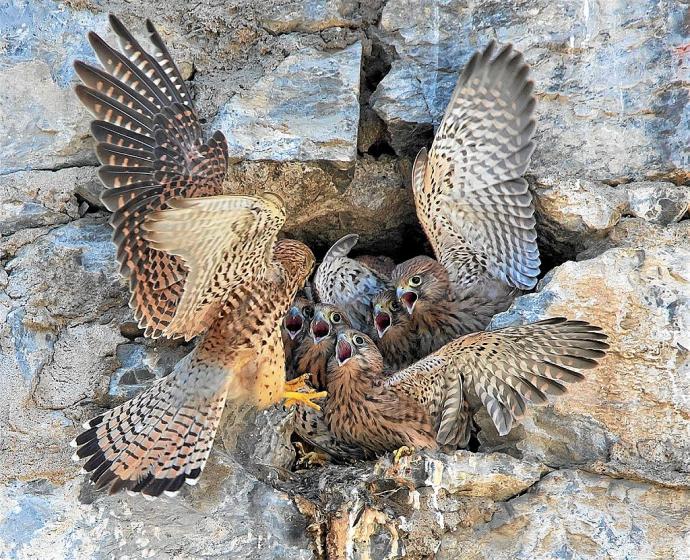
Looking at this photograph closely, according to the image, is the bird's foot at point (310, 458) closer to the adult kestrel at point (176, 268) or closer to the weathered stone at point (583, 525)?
the adult kestrel at point (176, 268)

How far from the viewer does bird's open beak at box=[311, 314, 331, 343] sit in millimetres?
4270

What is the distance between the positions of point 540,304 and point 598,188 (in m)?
0.57

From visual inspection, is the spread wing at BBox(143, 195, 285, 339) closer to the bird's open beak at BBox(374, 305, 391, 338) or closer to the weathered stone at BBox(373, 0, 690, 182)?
the bird's open beak at BBox(374, 305, 391, 338)

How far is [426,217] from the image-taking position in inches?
166

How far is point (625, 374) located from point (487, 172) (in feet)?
3.43

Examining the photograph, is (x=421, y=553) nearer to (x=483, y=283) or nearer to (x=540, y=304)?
(x=540, y=304)

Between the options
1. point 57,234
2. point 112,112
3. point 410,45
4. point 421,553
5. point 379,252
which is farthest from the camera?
point 379,252

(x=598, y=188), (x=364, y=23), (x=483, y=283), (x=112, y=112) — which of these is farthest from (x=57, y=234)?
(x=598, y=188)

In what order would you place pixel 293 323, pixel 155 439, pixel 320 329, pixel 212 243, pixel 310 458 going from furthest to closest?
pixel 293 323, pixel 320 329, pixel 310 458, pixel 155 439, pixel 212 243

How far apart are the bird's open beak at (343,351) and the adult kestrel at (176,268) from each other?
26 centimetres

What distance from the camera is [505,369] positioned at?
358 cm

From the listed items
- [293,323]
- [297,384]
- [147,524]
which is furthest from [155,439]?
[293,323]

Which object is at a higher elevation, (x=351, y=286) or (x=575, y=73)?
(x=575, y=73)

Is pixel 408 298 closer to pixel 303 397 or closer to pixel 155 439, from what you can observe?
pixel 303 397
